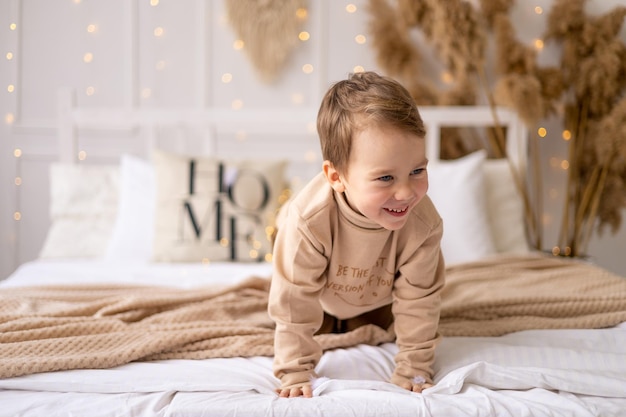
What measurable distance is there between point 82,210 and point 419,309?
1.72 m

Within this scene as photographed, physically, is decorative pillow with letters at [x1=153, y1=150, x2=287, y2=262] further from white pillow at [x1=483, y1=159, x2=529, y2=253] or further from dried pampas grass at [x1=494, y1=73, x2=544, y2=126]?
dried pampas grass at [x1=494, y1=73, x2=544, y2=126]

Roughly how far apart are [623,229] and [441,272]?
197 cm

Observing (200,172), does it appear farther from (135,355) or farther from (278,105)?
(135,355)

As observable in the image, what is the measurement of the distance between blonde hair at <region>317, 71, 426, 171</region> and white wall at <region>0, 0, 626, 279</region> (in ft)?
5.99

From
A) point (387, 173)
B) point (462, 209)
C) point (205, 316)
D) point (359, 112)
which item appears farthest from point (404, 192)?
point (462, 209)

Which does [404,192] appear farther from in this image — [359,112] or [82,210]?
[82,210]

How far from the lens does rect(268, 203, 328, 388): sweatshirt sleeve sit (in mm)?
1239

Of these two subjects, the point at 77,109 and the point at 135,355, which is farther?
→ the point at 77,109

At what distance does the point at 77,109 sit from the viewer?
287cm

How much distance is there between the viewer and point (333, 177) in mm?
1226

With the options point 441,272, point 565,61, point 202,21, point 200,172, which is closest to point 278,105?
point 202,21

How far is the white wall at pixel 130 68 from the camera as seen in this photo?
2977 mm

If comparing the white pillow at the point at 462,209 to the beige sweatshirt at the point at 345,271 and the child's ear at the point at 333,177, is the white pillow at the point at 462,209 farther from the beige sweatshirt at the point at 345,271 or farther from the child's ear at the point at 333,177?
the child's ear at the point at 333,177

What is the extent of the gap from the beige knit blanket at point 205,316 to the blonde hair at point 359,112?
450 millimetres
